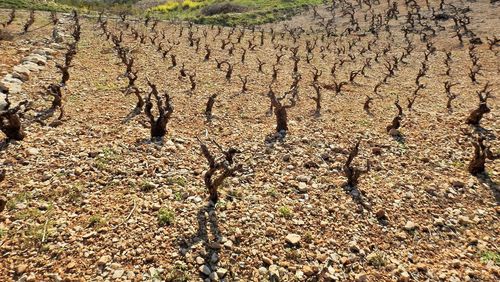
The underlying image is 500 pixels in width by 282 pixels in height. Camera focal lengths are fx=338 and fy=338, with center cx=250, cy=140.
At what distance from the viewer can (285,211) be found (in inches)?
406

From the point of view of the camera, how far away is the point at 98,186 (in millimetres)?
10523

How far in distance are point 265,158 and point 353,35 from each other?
4058cm

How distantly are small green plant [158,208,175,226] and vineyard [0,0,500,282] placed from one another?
55 mm

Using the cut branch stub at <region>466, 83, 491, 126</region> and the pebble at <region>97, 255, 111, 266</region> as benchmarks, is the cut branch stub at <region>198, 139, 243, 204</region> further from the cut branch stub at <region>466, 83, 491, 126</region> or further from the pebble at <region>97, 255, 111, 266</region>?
the cut branch stub at <region>466, 83, 491, 126</region>

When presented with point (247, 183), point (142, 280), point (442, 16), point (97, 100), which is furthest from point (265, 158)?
point (442, 16)

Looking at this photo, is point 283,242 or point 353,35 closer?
point 283,242

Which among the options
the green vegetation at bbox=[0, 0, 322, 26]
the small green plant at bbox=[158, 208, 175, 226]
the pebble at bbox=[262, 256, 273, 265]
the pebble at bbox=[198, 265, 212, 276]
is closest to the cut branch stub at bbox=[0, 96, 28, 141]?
the small green plant at bbox=[158, 208, 175, 226]

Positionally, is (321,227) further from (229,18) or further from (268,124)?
(229,18)

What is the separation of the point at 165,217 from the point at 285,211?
140 inches

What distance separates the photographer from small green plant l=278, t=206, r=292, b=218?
10195 mm

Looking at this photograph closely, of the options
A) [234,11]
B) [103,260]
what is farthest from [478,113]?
[234,11]

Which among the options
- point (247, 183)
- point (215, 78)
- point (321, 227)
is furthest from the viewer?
point (215, 78)

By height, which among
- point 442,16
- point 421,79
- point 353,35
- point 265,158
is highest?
point 442,16

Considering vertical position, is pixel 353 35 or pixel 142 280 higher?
pixel 353 35
